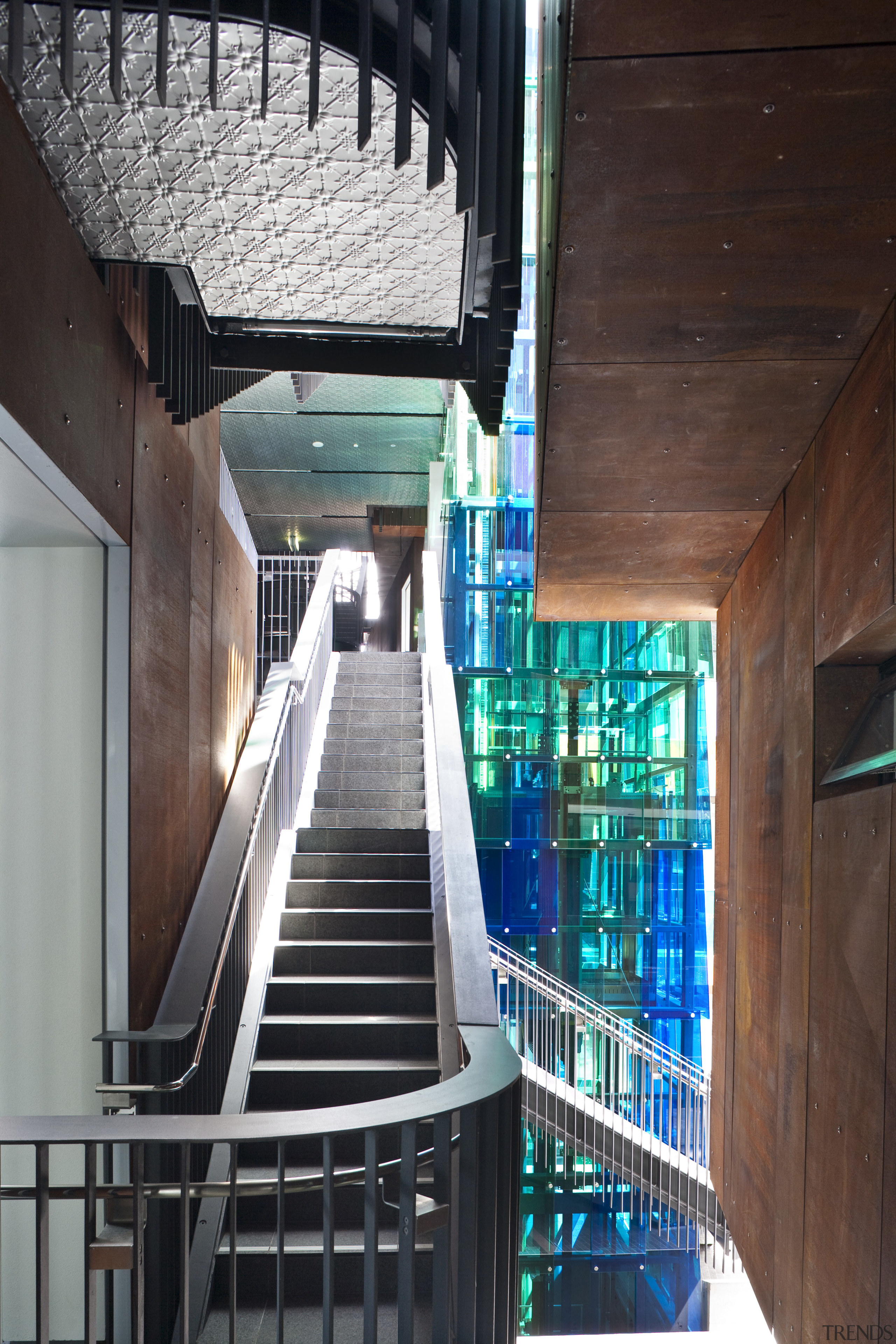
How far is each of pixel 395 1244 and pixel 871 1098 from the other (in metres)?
1.69

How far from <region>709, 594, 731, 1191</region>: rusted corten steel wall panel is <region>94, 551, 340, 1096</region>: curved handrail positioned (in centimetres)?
218

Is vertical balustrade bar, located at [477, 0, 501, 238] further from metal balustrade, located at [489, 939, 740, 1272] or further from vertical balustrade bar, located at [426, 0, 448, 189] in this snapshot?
metal balustrade, located at [489, 939, 740, 1272]

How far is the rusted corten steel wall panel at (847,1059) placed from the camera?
266 cm

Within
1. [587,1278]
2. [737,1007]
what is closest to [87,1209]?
[737,1007]

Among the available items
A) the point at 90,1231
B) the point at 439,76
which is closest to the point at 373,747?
the point at 90,1231

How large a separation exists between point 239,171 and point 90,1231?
2413mm

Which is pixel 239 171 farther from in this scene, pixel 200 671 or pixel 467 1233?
pixel 467 1233

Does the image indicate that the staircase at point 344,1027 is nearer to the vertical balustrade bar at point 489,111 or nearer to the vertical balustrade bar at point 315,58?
the vertical balustrade bar at point 489,111

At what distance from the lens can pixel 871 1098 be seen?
2684 millimetres

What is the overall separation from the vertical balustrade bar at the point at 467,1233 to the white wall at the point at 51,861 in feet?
4.59

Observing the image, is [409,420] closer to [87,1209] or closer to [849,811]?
[849,811]

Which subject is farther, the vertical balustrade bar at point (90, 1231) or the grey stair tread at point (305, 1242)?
the grey stair tread at point (305, 1242)

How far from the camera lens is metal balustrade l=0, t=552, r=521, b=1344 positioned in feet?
6.50

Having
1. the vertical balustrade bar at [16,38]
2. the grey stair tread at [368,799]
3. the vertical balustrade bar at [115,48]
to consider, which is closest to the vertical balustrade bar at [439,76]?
the vertical balustrade bar at [115,48]
